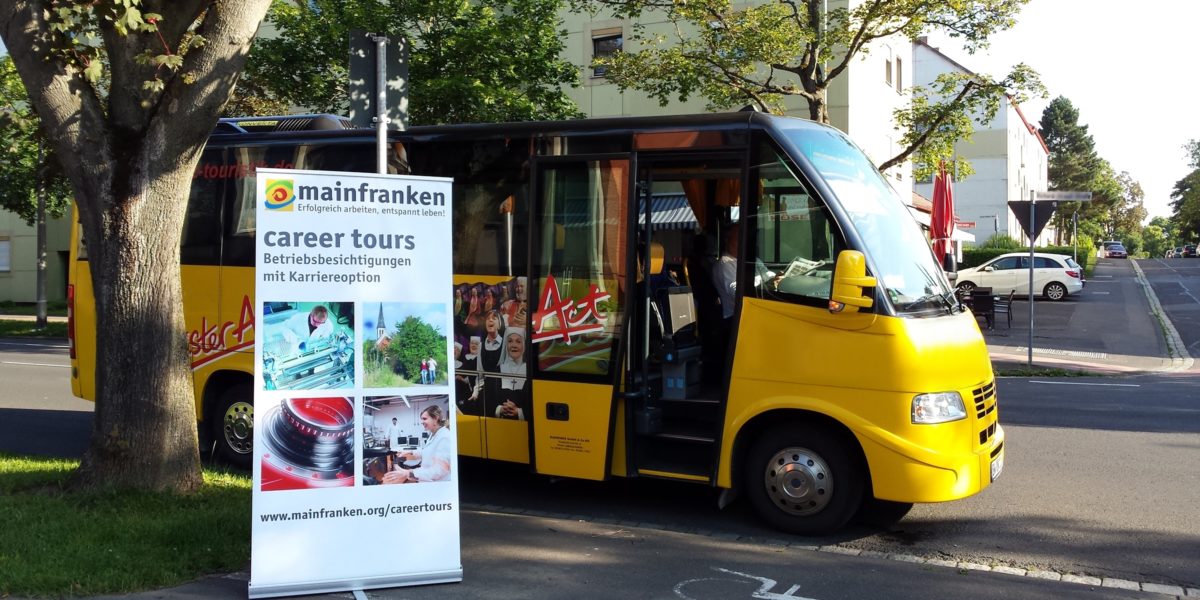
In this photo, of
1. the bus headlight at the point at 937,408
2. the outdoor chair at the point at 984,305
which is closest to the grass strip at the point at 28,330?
the outdoor chair at the point at 984,305

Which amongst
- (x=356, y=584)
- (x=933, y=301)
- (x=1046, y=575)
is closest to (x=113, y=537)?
(x=356, y=584)

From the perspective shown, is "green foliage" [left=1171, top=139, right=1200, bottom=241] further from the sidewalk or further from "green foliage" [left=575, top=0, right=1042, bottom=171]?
"green foliage" [left=575, top=0, right=1042, bottom=171]

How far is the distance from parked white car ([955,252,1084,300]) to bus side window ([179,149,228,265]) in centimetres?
2810

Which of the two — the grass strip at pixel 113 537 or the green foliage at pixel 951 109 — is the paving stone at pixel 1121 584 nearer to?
the grass strip at pixel 113 537

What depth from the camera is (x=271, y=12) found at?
20281 millimetres

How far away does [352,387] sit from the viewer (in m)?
5.29

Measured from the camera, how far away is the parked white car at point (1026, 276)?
1294 inches

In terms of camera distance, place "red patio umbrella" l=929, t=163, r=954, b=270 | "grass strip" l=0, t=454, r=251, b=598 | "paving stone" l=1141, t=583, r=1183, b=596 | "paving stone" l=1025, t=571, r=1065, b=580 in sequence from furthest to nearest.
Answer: "red patio umbrella" l=929, t=163, r=954, b=270 → "paving stone" l=1025, t=571, r=1065, b=580 → "paving stone" l=1141, t=583, r=1183, b=596 → "grass strip" l=0, t=454, r=251, b=598

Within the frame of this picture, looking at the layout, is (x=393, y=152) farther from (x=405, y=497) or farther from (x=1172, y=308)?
(x=1172, y=308)

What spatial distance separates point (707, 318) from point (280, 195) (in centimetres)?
372

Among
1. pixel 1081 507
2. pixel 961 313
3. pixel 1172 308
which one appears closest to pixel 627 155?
pixel 961 313

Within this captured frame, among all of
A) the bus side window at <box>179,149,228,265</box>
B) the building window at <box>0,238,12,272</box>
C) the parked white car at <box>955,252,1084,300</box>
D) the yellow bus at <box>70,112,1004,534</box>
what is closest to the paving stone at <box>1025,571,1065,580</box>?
the yellow bus at <box>70,112,1004,534</box>

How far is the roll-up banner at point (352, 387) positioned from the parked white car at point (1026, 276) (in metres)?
30.0

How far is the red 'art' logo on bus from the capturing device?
7.11m
